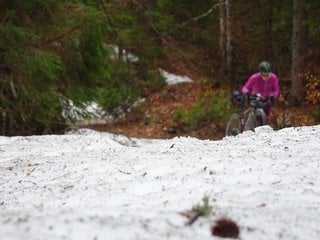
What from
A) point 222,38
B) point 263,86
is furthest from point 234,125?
point 222,38

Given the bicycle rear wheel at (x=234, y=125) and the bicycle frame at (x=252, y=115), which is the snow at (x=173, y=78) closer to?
the bicycle rear wheel at (x=234, y=125)

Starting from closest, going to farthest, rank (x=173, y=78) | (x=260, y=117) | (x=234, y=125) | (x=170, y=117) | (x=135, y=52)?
(x=260, y=117) < (x=234, y=125) < (x=170, y=117) < (x=135, y=52) < (x=173, y=78)

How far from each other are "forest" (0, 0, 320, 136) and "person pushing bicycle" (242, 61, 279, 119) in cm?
396

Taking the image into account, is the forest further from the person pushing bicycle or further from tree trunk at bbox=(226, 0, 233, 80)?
the person pushing bicycle

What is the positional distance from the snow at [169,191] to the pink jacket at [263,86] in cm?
357

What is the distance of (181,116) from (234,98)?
25.3ft

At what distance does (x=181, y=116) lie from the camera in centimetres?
1862

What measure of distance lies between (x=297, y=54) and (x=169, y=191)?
14329 millimetres

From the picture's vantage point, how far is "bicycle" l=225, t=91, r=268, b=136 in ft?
33.2

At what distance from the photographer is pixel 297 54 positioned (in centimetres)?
1738

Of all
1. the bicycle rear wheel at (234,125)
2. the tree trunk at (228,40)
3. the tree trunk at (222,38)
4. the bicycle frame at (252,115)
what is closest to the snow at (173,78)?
the tree trunk at (222,38)

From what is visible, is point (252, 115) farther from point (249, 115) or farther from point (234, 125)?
point (234, 125)

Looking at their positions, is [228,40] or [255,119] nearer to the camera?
[255,119]

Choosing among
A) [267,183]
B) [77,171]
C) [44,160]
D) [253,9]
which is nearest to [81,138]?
[44,160]
